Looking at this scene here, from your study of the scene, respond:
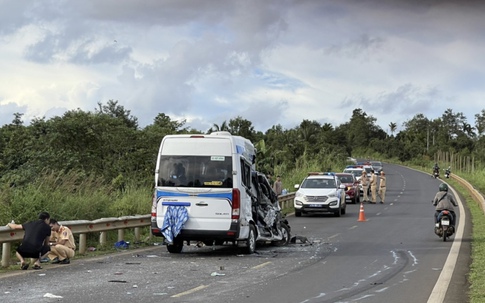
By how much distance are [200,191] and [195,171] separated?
0.47 metres

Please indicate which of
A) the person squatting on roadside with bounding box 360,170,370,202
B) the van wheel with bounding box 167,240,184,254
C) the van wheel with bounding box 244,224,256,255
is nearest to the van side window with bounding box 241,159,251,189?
the van wheel with bounding box 244,224,256,255

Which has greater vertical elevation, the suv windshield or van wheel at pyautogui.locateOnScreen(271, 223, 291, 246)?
the suv windshield

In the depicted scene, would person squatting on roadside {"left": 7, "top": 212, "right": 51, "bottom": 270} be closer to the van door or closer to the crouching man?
the crouching man

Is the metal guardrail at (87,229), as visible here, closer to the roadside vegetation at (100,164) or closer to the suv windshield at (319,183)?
the roadside vegetation at (100,164)

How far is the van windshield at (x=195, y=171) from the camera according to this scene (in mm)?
16422

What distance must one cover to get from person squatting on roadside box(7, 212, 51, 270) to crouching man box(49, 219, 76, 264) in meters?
0.59

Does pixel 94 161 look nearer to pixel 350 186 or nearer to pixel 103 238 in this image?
pixel 350 186

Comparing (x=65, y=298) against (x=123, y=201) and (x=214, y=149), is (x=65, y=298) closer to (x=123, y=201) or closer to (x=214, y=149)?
(x=214, y=149)

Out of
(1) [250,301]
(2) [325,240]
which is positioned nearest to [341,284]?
(1) [250,301]

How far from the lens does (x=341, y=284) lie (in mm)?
12211

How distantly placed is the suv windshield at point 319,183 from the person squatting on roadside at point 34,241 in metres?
20.3

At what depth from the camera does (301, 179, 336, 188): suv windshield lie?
109 ft

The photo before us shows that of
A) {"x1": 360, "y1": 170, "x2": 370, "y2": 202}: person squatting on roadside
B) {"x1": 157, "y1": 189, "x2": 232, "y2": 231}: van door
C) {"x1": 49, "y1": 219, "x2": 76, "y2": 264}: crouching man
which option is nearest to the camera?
{"x1": 49, "y1": 219, "x2": 76, "y2": 264}: crouching man

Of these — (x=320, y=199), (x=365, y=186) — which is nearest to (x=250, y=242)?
(x=320, y=199)
